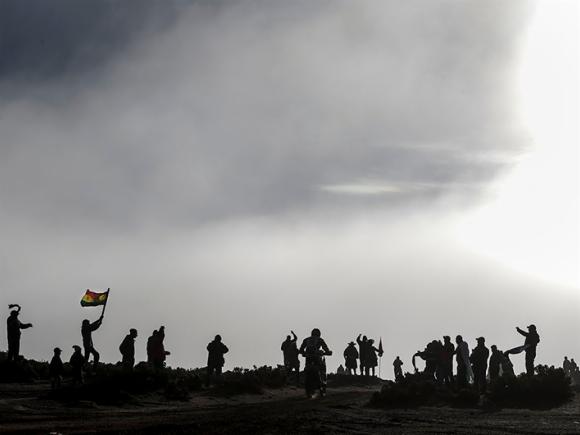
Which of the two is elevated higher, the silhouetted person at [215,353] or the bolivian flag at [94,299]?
the bolivian flag at [94,299]

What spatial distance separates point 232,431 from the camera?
404 inches

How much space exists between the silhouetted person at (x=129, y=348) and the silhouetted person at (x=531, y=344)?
1341 centimetres

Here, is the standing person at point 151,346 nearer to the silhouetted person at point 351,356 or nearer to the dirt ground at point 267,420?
the dirt ground at point 267,420

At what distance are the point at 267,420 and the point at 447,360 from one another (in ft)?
44.9

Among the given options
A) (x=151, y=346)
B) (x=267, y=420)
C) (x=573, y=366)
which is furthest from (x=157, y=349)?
(x=573, y=366)

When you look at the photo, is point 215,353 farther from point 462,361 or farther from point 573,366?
point 573,366

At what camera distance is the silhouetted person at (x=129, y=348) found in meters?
24.0

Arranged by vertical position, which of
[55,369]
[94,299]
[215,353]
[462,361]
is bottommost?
[55,369]

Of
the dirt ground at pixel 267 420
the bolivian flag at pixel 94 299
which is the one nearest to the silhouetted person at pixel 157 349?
the bolivian flag at pixel 94 299

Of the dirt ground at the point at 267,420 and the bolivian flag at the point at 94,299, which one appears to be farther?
the bolivian flag at the point at 94,299

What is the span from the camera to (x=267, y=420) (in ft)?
38.5

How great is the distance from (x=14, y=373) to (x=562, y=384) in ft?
59.3

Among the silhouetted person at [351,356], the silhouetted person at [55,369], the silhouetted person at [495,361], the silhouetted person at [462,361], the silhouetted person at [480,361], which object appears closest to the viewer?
the silhouetted person at [55,369]

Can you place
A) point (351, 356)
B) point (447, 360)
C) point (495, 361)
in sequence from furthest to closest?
point (351, 356) → point (495, 361) → point (447, 360)
